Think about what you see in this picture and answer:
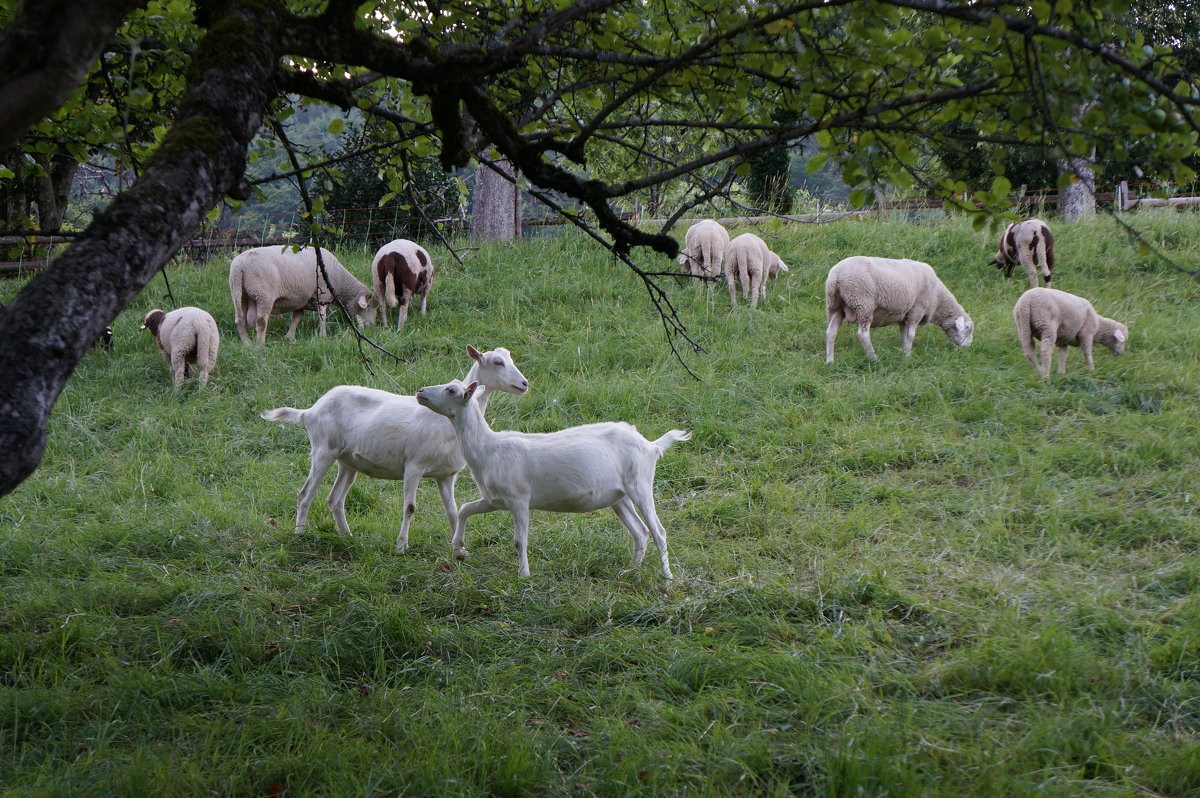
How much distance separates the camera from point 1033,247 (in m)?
14.2

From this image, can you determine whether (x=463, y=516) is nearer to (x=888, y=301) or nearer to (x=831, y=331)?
(x=831, y=331)

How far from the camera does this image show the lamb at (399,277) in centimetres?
1423

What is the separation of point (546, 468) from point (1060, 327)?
6.96 metres

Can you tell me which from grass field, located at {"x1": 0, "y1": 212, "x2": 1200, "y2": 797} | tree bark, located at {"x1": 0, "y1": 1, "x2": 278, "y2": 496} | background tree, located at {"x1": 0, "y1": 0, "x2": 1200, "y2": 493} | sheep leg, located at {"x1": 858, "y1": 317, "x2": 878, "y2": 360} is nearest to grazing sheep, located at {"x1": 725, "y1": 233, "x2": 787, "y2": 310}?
sheep leg, located at {"x1": 858, "y1": 317, "x2": 878, "y2": 360}

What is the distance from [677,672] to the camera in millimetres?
4652

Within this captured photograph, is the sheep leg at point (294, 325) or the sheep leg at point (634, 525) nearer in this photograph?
the sheep leg at point (634, 525)

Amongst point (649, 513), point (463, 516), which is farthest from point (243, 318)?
point (649, 513)

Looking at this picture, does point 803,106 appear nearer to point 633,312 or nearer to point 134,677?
point 134,677

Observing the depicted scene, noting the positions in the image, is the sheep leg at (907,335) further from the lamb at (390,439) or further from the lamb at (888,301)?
the lamb at (390,439)

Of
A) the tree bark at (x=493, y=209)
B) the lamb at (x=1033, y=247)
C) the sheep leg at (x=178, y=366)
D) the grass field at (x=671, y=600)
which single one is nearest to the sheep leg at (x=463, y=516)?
the grass field at (x=671, y=600)

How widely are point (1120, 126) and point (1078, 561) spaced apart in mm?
3858

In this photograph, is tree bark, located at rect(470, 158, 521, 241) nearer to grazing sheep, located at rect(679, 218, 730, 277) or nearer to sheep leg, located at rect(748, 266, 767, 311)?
grazing sheep, located at rect(679, 218, 730, 277)

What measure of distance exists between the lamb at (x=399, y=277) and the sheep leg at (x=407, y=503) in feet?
24.7

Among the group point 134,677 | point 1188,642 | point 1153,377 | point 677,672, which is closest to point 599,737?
point 677,672
